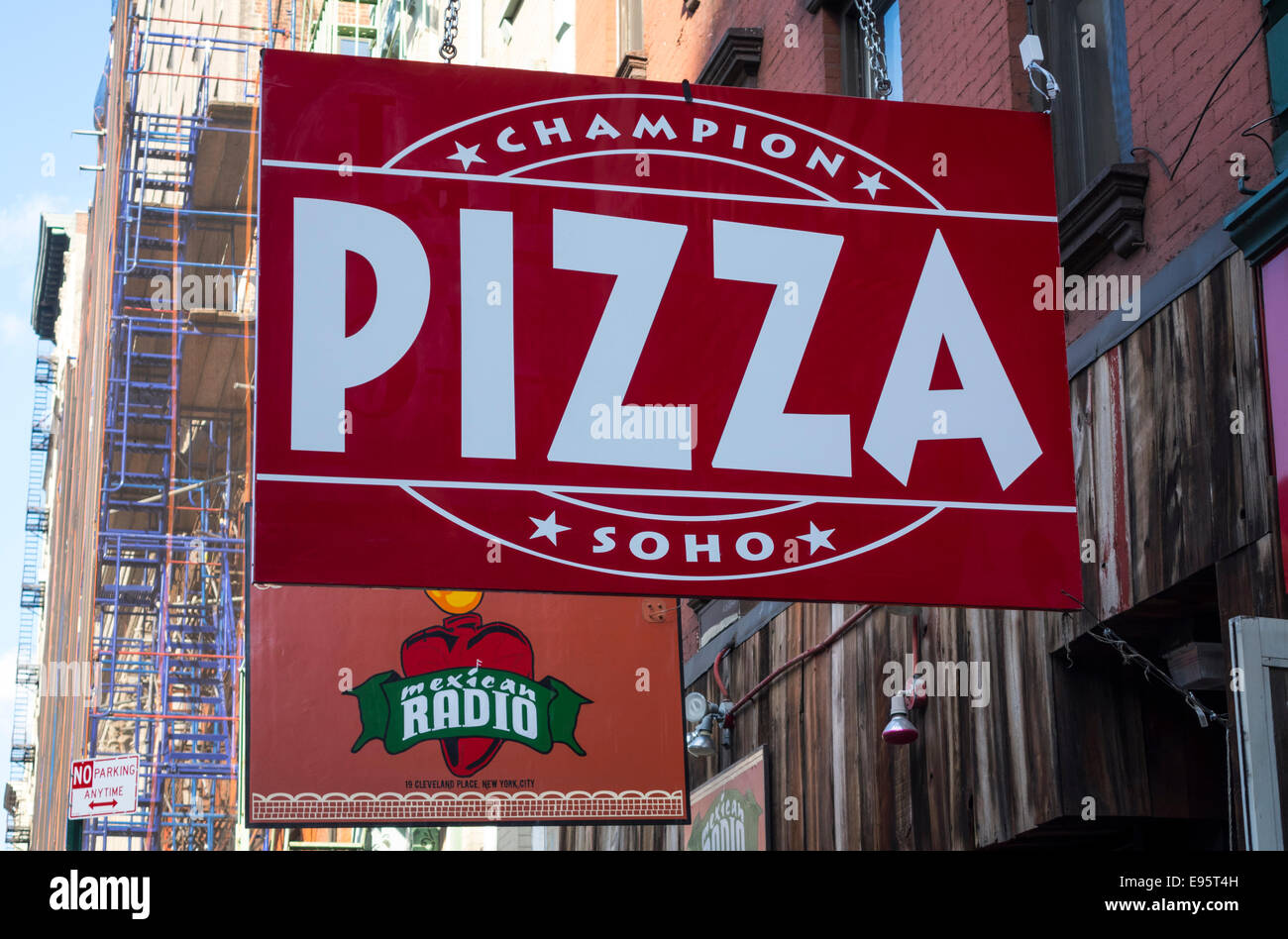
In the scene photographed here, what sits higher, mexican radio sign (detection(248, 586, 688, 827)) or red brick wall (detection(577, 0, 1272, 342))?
red brick wall (detection(577, 0, 1272, 342))

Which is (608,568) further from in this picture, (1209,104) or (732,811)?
(732,811)

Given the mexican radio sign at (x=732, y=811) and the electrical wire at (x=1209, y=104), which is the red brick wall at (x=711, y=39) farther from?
the mexican radio sign at (x=732, y=811)

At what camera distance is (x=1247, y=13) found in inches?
283

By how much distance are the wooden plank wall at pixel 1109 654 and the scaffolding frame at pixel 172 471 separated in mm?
26687

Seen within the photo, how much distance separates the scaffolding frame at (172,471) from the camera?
122ft

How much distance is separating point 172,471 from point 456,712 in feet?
99.1

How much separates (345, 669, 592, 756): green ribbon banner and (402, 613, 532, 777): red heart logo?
54 mm

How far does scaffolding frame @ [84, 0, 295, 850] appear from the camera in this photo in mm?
37250

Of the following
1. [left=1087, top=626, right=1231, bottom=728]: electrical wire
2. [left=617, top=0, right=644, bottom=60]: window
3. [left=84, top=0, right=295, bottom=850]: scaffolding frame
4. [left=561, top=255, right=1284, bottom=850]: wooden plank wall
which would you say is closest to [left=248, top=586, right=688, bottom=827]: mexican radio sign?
[left=561, top=255, right=1284, bottom=850]: wooden plank wall

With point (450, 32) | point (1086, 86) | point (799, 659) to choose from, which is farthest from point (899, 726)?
point (450, 32)

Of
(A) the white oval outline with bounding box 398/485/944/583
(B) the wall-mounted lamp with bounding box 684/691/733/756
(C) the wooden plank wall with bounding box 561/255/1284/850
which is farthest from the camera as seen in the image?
(B) the wall-mounted lamp with bounding box 684/691/733/756

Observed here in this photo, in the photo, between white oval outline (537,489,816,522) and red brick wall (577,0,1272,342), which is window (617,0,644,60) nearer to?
red brick wall (577,0,1272,342)
